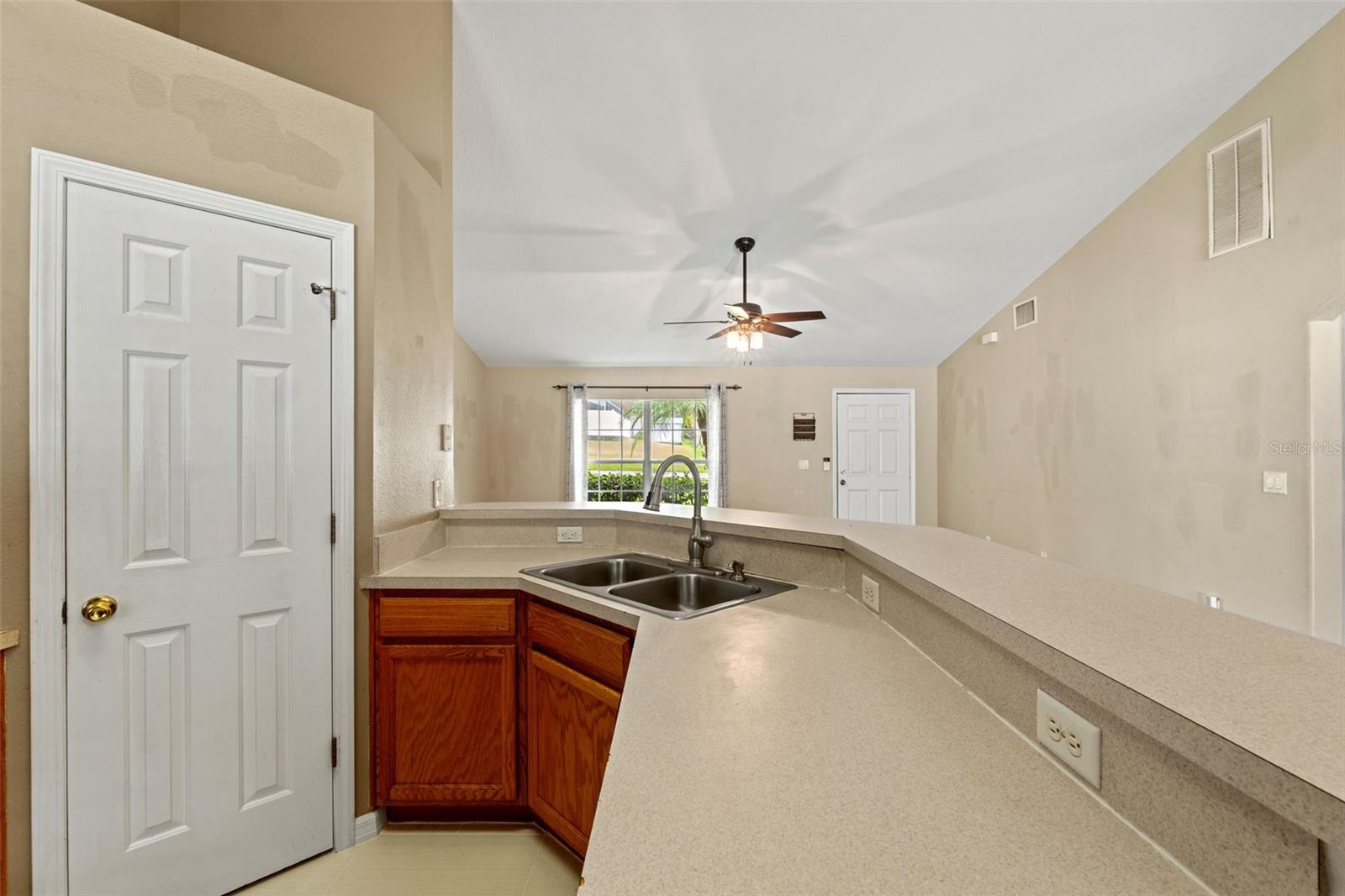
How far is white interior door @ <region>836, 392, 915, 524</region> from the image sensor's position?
22.0 ft

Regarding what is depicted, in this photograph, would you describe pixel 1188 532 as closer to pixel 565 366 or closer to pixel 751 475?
pixel 751 475

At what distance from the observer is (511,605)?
73.9 inches

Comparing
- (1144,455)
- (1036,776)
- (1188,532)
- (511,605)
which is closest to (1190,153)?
(1144,455)

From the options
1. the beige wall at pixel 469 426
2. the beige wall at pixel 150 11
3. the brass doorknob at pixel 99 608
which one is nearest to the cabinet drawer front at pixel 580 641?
the brass doorknob at pixel 99 608

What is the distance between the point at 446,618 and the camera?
6.16ft

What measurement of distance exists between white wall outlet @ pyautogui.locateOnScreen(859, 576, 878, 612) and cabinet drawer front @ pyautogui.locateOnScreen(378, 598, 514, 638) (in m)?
1.13

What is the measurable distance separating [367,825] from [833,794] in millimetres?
1877

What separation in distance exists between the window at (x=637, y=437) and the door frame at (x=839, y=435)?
1.53 meters

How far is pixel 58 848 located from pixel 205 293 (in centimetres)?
145

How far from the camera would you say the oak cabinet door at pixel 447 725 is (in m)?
1.87

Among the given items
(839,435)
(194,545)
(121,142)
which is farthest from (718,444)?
(121,142)

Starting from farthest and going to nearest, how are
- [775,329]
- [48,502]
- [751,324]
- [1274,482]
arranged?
[775,329]
[751,324]
[1274,482]
[48,502]

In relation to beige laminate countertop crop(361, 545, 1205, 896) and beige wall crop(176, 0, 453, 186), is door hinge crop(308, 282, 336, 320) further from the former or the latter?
beige laminate countertop crop(361, 545, 1205, 896)

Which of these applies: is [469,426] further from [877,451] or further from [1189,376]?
[1189,376]
